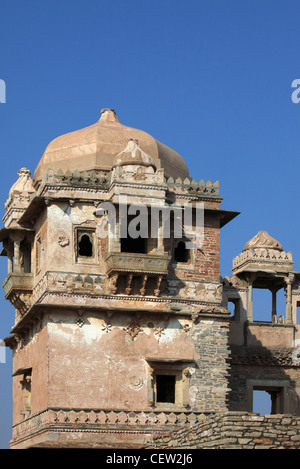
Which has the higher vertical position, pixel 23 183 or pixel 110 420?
pixel 23 183

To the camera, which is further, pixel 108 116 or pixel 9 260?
pixel 108 116

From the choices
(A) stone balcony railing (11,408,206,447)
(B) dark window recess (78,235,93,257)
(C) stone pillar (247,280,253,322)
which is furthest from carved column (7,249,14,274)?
(C) stone pillar (247,280,253,322)

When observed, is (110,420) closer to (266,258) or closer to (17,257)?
(17,257)

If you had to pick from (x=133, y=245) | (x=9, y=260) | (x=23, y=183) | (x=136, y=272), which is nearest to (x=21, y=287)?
(x=9, y=260)

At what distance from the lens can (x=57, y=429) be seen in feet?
101

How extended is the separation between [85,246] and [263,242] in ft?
26.6

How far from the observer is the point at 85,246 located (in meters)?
32.9

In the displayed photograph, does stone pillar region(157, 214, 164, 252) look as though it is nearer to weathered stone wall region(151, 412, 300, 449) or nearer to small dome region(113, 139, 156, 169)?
small dome region(113, 139, 156, 169)

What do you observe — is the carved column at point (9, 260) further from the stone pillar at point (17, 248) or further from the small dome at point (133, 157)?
the small dome at point (133, 157)

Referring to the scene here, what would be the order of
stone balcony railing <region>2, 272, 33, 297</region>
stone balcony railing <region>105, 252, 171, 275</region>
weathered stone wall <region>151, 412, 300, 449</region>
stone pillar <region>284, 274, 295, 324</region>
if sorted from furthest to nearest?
stone pillar <region>284, 274, 295, 324</region>, stone balcony railing <region>2, 272, 33, 297</region>, stone balcony railing <region>105, 252, 171, 275</region>, weathered stone wall <region>151, 412, 300, 449</region>

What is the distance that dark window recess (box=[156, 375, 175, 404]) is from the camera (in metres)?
33.0

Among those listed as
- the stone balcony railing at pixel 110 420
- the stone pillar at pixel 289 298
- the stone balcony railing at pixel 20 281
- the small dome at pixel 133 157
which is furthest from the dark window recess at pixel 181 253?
the stone pillar at pixel 289 298

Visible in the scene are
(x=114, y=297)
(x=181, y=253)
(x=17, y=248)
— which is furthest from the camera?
(x=17, y=248)

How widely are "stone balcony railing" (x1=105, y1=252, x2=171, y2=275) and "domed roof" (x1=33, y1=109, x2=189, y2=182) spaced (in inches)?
135
